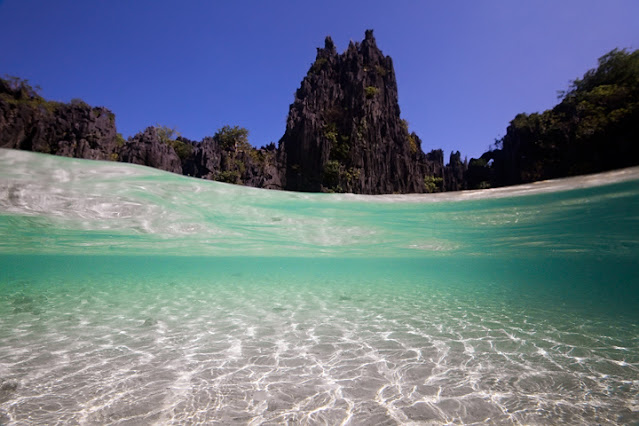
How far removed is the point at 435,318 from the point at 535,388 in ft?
13.6

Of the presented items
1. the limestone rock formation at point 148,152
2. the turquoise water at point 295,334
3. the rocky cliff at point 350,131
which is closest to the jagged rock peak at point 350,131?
the rocky cliff at point 350,131

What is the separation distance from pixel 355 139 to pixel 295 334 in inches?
1741

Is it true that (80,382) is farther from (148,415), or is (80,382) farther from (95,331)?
(95,331)

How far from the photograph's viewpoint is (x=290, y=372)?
4.02 meters

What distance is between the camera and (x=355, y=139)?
155 feet

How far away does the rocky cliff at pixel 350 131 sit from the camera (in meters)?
45.3

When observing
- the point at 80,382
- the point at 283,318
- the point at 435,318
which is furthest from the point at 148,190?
the point at 435,318

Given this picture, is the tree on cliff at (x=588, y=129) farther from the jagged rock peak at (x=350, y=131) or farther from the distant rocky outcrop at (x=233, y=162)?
the distant rocky outcrop at (x=233, y=162)

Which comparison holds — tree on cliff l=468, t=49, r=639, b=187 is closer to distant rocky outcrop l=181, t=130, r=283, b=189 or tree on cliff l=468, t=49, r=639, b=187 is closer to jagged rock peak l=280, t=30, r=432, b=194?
jagged rock peak l=280, t=30, r=432, b=194

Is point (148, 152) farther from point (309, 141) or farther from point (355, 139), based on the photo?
point (355, 139)

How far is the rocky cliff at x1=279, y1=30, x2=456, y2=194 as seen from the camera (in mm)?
45344

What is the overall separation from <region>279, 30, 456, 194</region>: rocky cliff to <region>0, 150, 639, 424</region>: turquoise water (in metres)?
30.1

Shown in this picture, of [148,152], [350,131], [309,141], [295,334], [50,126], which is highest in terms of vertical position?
[350,131]

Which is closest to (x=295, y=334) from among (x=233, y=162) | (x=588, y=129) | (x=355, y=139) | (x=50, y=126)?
(x=588, y=129)
